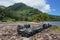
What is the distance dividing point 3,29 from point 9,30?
79 cm

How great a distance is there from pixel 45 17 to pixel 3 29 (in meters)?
48.6

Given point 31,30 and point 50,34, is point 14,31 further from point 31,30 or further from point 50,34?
point 50,34

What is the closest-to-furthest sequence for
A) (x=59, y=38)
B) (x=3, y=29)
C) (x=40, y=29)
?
(x=59, y=38) < (x=40, y=29) < (x=3, y=29)

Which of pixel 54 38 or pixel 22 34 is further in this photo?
pixel 22 34

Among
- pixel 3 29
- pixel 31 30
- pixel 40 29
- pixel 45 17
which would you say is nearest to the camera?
pixel 31 30

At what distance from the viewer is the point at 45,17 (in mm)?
67188

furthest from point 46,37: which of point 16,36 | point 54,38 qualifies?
point 16,36

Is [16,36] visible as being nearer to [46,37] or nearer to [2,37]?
[2,37]

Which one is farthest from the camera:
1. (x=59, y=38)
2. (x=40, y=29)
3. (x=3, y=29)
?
(x=3, y=29)

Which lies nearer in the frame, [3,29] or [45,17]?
[3,29]

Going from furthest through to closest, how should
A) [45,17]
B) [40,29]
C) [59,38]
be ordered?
[45,17] → [40,29] → [59,38]

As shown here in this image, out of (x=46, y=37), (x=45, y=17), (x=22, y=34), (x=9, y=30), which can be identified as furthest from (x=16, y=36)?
(x=45, y=17)

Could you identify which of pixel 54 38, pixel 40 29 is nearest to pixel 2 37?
pixel 40 29

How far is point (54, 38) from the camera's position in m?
15.5
